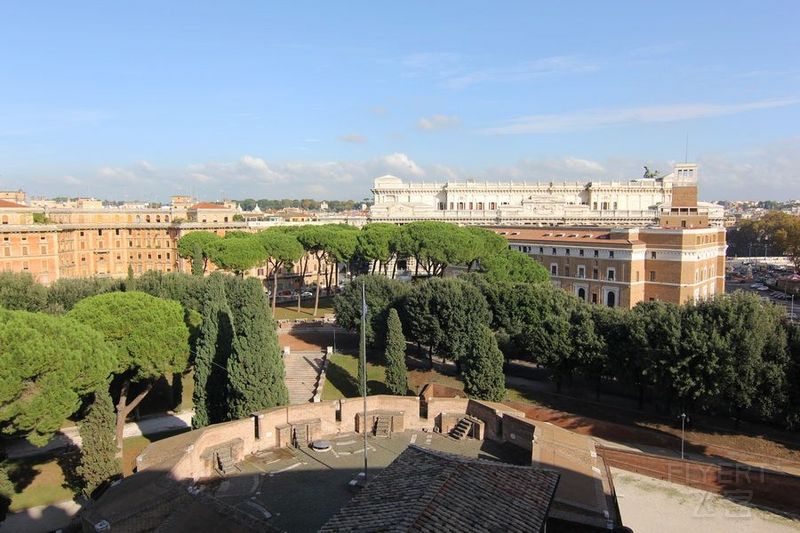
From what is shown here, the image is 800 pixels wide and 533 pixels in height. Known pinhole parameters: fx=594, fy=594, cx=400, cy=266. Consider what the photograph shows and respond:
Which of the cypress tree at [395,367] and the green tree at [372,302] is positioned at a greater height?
the green tree at [372,302]

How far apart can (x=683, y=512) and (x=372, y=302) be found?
20.3 metres

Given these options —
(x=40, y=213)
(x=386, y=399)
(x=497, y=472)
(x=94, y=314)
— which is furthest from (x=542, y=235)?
(x=40, y=213)

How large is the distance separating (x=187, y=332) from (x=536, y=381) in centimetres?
1860

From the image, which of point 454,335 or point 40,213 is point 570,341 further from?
point 40,213

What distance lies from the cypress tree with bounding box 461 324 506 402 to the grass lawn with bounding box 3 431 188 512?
1406cm

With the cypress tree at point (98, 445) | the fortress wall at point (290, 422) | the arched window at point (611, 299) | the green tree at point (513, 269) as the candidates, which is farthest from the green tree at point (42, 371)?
the arched window at point (611, 299)

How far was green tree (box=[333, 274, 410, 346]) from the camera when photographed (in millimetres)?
34469

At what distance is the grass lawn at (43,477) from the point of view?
1936 cm

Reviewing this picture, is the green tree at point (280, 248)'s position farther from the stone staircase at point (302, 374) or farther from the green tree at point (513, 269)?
the green tree at point (513, 269)

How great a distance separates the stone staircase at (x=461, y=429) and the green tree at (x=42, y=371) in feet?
39.6

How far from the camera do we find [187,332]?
947 inches

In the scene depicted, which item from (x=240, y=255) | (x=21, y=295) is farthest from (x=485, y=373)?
(x=240, y=255)

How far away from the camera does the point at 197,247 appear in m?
51.2

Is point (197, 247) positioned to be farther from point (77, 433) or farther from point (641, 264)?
point (641, 264)
